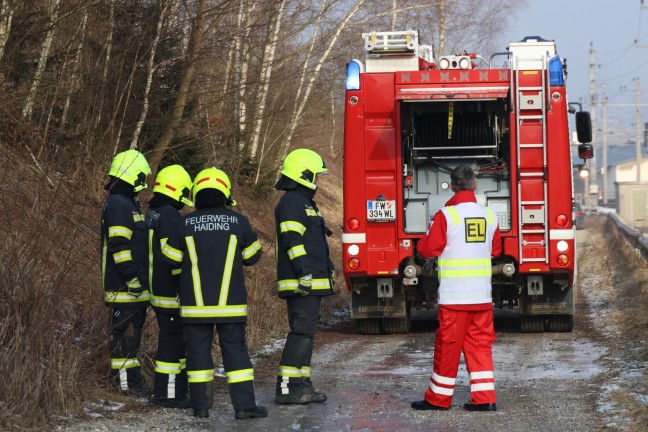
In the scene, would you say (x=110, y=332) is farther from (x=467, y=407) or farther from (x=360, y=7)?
(x=360, y=7)

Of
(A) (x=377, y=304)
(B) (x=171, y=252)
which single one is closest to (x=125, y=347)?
(B) (x=171, y=252)

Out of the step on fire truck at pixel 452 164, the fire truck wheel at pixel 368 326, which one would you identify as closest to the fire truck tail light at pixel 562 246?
the step on fire truck at pixel 452 164

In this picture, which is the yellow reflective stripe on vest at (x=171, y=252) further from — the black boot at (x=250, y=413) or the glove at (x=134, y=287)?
the black boot at (x=250, y=413)

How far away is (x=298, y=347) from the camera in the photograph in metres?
8.21

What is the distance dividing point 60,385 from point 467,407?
281 centimetres

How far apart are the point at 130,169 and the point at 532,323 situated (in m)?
6.08

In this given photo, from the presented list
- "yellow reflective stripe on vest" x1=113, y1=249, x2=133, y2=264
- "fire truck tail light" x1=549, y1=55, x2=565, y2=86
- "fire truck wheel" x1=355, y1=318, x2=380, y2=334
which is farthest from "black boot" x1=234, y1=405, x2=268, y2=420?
"fire truck tail light" x1=549, y1=55, x2=565, y2=86

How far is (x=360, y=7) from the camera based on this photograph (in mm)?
24547

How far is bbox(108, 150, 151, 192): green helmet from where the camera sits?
8312 mm

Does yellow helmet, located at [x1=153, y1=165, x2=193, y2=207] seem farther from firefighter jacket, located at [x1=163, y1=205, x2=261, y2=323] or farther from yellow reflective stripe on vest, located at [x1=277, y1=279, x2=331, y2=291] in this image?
yellow reflective stripe on vest, located at [x1=277, y1=279, x2=331, y2=291]

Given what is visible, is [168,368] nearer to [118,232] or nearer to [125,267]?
[125,267]

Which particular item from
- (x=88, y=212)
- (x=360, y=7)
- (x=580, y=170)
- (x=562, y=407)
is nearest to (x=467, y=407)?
(x=562, y=407)

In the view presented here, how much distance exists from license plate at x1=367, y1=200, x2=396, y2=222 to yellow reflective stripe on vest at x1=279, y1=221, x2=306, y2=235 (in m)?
4.08

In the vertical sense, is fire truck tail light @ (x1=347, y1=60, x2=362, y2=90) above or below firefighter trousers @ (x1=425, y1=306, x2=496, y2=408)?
above
